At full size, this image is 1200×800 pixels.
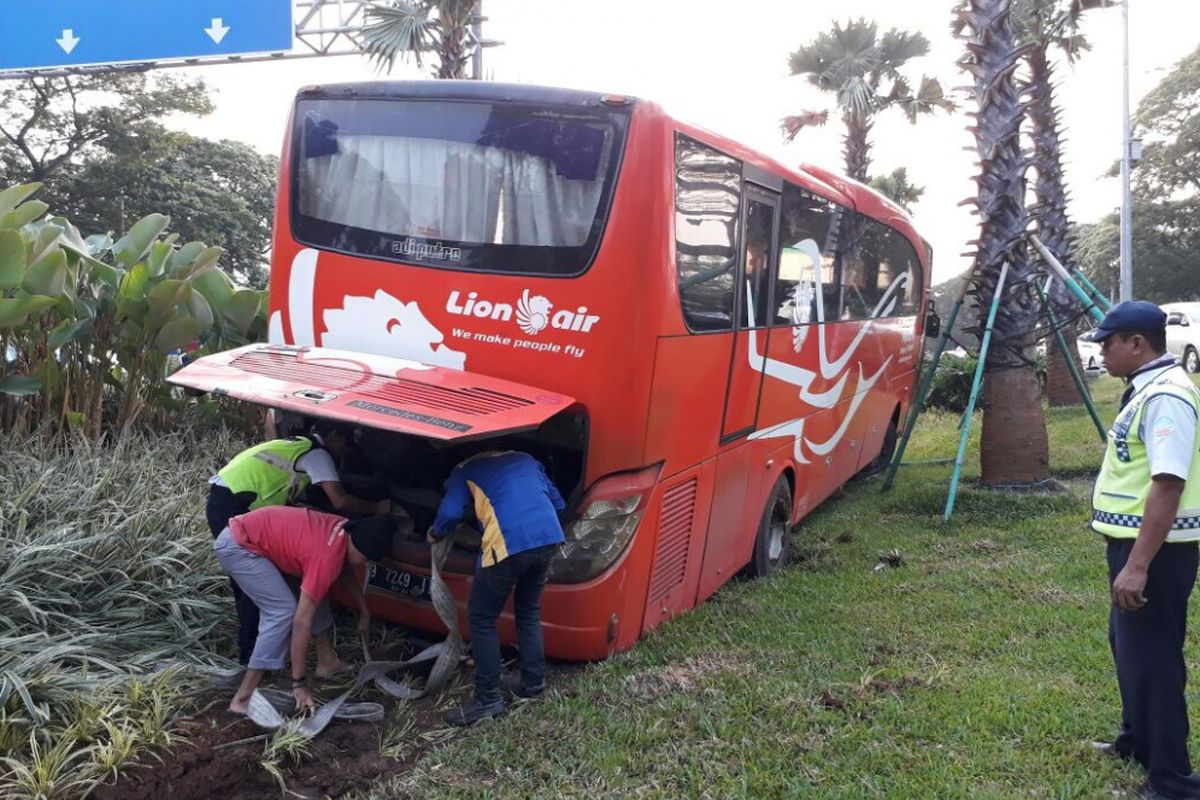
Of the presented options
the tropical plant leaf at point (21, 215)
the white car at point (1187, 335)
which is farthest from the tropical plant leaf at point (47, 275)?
the white car at point (1187, 335)

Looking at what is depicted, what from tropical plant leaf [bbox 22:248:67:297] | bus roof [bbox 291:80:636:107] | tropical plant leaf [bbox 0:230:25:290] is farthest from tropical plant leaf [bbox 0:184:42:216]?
bus roof [bbox 291:80:636:107]

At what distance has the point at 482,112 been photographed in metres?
5.24

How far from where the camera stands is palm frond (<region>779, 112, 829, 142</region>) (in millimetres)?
20438

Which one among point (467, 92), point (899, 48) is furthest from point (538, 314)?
point (899, 48)

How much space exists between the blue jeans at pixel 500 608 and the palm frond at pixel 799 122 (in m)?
17.3

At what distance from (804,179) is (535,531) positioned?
3881 mm

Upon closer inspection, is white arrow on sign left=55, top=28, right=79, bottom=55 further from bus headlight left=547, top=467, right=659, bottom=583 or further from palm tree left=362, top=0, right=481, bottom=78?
bus headlight left=547, top=467, right=659, bottom=583

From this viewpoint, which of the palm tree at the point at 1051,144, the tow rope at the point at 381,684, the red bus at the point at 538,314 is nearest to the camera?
the tow rope at the point at 381,684

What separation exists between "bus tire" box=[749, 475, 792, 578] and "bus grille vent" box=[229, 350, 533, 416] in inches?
121

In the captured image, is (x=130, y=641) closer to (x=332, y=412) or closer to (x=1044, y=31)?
(x=332, y=412)

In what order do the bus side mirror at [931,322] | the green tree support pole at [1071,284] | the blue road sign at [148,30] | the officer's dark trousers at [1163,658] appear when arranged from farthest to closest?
the bus side mirror at [931,322] < the blue road sign at [148,30] < the green tree support pole at [1071,284] < the officer's dark trousers at [1163,658]

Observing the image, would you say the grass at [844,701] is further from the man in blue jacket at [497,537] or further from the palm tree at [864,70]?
the palm tree at [864,70]

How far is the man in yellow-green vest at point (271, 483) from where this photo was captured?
4992 mm

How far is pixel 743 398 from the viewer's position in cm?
638
